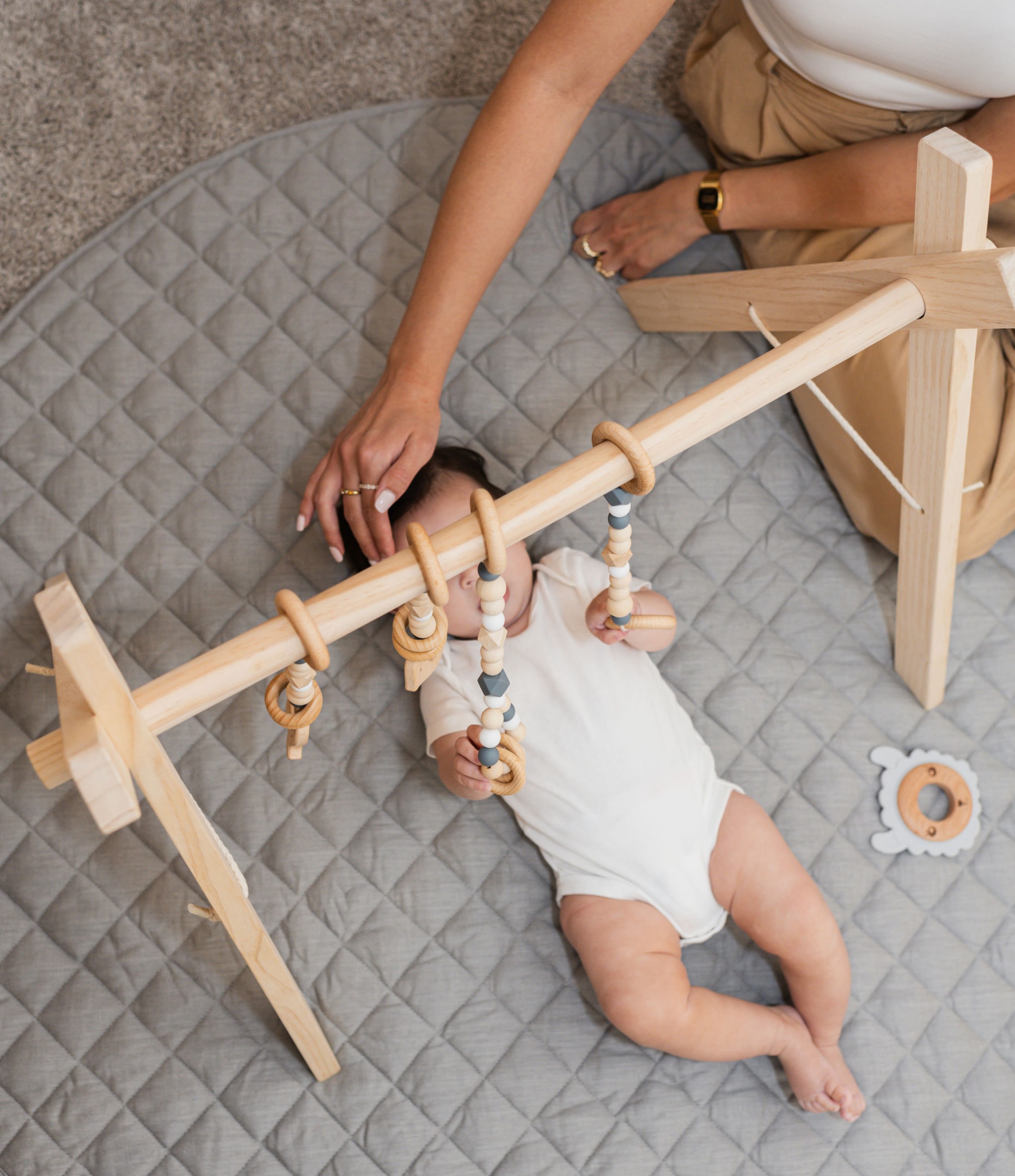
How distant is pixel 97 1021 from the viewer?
0.98 meters

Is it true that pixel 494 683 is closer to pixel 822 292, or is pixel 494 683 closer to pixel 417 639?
pixel 417 639

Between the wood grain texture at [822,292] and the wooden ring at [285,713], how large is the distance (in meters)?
0.53

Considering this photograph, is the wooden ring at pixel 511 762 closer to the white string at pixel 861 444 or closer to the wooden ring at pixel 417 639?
the wooden ring at pixel 417 639

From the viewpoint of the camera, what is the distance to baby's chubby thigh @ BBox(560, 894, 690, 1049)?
3.11ft

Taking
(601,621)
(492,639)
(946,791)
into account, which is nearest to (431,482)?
(601,621)

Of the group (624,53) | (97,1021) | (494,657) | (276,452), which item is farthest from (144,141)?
(97,1021)

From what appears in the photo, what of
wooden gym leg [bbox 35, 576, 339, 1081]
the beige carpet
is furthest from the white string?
wooden gym leg [bbox 35, 576, 339, 1081]

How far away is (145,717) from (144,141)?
3.03 ft

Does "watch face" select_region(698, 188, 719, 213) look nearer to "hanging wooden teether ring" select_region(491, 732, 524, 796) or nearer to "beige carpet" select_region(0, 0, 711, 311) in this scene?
"beige carpet" select_region(0, 0, 711, 311)

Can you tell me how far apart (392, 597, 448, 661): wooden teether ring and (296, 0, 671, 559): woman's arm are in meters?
0.27

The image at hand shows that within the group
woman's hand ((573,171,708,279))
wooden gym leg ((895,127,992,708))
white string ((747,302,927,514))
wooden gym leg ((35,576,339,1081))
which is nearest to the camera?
wooden gym leg ((35,576,339,1081))

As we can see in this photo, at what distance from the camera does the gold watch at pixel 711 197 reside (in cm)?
112

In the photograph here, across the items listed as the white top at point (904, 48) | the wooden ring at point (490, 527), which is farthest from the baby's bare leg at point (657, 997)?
the white top at point (904, 48)

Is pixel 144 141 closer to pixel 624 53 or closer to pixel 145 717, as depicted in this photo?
pixel 624 53
